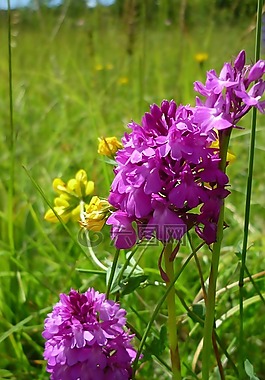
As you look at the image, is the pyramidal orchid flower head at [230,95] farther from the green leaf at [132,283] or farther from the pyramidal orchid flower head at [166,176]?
the green leaf at [132,283]

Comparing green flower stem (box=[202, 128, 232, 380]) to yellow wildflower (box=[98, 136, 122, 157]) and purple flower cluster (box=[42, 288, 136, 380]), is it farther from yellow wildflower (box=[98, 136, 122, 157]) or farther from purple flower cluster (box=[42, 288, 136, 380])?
yellow wildflower (box=[98, 136, 122, 157])

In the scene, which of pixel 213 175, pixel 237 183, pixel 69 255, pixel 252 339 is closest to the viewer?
pixel 213 175

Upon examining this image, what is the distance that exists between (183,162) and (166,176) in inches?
0.7

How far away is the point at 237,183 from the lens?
4.68 ft

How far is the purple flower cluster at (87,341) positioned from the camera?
0.50 m

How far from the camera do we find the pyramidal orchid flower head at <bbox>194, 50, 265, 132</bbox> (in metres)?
0.45

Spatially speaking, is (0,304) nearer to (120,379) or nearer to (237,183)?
(120,379)

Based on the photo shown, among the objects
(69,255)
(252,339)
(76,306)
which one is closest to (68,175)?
(69,255)

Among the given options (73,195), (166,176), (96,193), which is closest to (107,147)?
(73,195)

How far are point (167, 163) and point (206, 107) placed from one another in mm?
54

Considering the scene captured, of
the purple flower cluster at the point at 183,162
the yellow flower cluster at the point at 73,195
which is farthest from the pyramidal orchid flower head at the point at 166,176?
the yellow flower cluster at the point at 73,195

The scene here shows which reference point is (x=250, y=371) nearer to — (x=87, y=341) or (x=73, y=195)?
(x=87, y=341)

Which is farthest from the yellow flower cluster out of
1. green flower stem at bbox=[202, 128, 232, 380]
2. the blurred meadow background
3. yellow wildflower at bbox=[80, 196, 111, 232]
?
green flower stem at bbox=[202, 128, 232, 380]

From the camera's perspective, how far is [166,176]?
1.53ft
